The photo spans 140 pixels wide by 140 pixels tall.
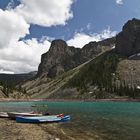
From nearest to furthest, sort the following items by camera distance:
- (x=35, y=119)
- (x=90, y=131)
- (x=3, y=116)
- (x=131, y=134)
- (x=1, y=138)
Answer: (x=1, y=138) → (x=131, y=134) → (x=90, y=131) → (x=35, y=119) → (x=3, y=116)

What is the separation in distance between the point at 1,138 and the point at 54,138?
8.40 metres

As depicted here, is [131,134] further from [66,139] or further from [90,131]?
[66,139]

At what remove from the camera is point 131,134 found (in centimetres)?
5488

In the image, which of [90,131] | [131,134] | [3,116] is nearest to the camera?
[131,134]

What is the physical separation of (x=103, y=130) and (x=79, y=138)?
36.5 feet

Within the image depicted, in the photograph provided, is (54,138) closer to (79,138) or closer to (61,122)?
(79,138)

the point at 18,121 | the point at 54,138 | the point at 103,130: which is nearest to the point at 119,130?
the point at 103,130

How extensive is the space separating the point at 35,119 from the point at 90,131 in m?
18.9

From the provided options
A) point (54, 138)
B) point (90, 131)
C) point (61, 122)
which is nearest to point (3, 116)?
point (61, 122)

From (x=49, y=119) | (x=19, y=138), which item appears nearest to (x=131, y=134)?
(x=19, y=138)

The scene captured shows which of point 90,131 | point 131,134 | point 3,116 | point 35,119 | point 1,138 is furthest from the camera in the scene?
point 3,116

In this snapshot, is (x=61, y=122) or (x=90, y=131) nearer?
(x=90, y=131)

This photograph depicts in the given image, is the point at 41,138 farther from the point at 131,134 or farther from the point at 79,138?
the point at 131,134

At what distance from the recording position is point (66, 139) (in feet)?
160
